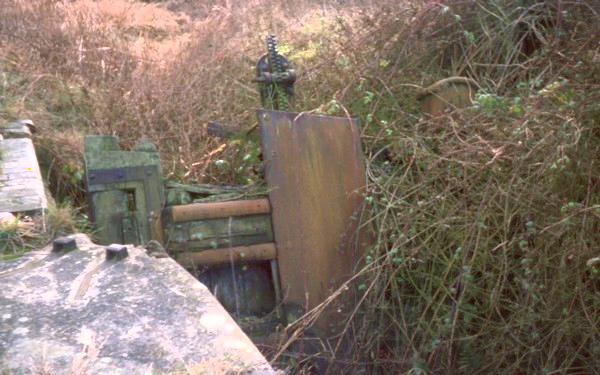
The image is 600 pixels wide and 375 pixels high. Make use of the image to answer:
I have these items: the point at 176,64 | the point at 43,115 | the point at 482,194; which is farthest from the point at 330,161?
the point at 176,64

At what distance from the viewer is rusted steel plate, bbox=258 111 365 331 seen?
4.37 metres

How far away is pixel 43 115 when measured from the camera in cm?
558

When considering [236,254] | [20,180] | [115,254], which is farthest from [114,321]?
[236,254]

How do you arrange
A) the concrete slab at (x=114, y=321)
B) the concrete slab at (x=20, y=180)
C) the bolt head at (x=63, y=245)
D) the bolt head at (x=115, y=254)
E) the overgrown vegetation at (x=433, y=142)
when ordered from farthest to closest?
the overgrown vegetation at (x=433, y=142), the concrete slab at (x=20, y=180), the bolt head at (x=63, y=245), the bolt head at (x=115, y=254), the concrete slab at (x=114, y=321)

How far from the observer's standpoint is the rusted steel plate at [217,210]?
432cm

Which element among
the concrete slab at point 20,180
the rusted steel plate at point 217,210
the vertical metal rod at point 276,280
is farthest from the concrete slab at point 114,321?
the vertical metal rod at point 276,280

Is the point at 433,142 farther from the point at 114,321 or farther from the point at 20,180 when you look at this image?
the point at 114,321

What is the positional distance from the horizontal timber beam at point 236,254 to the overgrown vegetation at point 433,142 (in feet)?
1.92

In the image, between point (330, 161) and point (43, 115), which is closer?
point (330, 161)

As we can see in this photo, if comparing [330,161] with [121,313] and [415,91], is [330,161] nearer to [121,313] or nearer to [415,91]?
[415,91]

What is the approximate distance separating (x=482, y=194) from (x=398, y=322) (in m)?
0.87

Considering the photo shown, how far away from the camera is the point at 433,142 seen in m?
4.71

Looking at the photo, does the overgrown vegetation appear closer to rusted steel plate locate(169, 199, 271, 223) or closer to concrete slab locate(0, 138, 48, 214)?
rusted steel plate locate(169, 199, 271, 223)

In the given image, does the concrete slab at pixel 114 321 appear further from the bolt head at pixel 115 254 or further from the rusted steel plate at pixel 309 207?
the rusted steel plate at pixel 309 207
